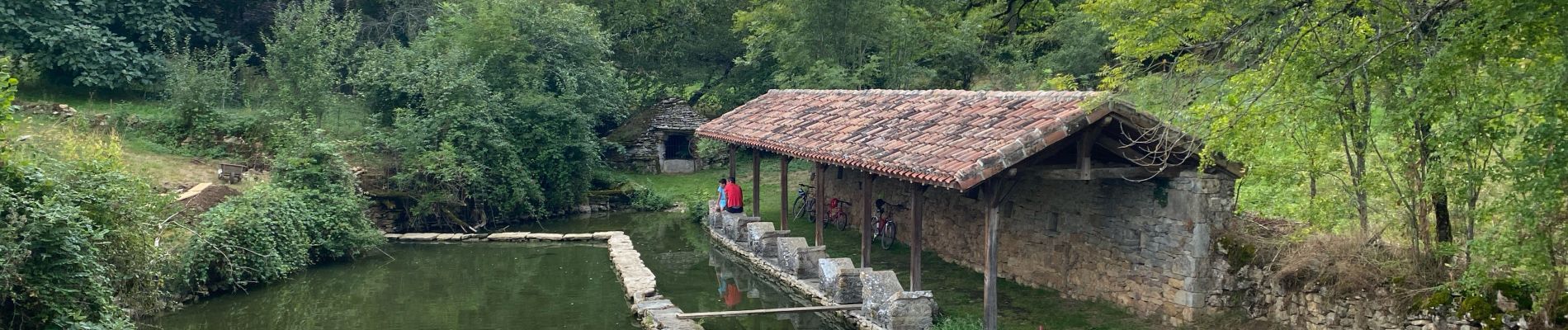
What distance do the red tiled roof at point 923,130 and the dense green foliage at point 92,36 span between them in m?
16.0

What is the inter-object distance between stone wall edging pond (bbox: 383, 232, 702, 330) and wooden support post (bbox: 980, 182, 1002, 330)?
3.43 meters

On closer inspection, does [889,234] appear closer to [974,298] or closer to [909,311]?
[974,298]

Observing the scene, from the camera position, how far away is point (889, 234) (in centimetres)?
1730

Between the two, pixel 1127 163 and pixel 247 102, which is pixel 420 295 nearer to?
pixel 1127 163

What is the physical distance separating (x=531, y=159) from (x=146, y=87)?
34.5ft

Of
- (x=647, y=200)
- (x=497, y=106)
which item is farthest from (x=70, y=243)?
(x=647, y=200)

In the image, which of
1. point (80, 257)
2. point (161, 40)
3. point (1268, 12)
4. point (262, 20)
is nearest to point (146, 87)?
point (161, 40)

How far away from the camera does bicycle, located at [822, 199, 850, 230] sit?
19906mm

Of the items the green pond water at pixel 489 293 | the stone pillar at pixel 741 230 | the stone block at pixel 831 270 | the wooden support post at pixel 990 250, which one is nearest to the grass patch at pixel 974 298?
the wooden support post at pixel 990 250

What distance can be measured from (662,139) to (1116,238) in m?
20.2

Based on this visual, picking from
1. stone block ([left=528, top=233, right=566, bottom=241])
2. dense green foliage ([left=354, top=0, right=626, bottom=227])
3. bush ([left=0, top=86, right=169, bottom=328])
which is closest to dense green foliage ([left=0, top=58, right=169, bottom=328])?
bush ([left=0, top=86, right=169, bottom=328])

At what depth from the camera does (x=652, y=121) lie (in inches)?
1213

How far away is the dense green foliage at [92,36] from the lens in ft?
77.5

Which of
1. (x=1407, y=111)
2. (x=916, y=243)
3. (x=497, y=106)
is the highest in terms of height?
(x=497, y=106)
